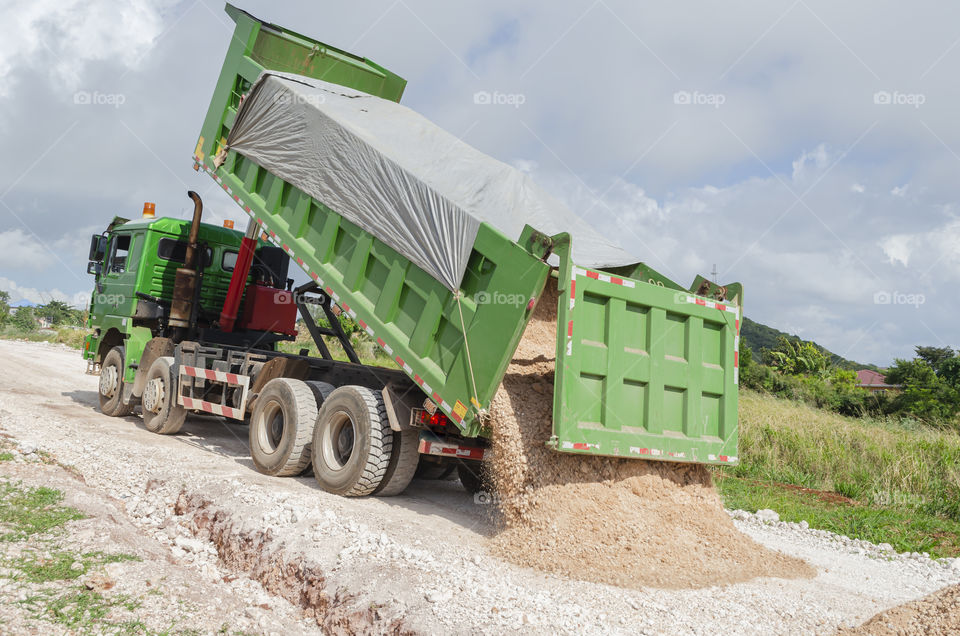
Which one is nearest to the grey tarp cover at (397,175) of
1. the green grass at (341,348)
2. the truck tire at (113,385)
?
the green grass at (341,348)

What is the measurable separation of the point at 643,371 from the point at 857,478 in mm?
5995

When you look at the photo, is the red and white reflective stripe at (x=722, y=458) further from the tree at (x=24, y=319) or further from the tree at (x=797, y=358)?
the tree at (x=24, y=319)

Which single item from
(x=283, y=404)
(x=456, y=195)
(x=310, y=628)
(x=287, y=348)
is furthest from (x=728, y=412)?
(x=287, y=348)

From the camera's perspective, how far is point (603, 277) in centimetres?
503

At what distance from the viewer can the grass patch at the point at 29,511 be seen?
4.26 metres

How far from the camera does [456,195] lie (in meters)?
5.51

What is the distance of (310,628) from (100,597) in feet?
3.60

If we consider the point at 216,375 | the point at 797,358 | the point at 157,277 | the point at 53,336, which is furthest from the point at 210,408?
the point at 797,358

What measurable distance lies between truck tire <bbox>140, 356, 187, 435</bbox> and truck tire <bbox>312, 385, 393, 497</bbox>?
3556mm

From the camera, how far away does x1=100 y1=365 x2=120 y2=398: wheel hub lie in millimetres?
10188

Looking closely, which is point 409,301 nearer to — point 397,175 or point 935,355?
point 397,175

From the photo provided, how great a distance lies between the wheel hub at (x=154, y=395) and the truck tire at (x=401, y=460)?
4.59 metres

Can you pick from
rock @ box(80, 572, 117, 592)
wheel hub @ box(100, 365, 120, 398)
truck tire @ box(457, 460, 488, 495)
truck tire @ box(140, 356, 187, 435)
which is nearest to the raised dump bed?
truck tire @ box(457, 460, 488, 495)

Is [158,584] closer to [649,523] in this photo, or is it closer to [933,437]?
[649,523]
